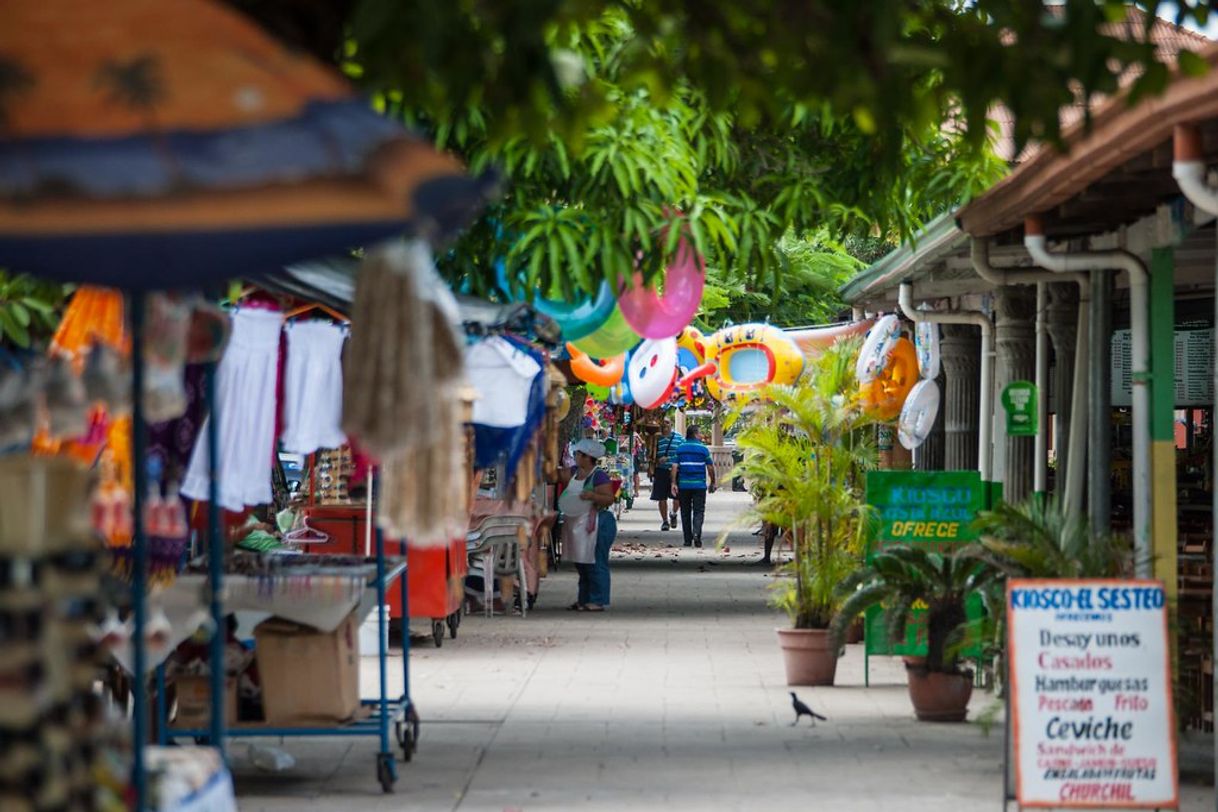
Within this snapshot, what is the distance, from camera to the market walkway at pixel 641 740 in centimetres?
986

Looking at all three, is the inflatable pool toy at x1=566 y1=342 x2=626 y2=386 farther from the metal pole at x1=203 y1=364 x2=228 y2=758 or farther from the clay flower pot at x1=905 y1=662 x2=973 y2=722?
the metal pole at x1=203 y1=364 x2=228 y2=758

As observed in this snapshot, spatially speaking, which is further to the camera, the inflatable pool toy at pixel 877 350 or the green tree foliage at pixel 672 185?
the inflatable pool toy at pixel 877 350

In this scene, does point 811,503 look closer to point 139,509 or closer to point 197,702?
point 197,702

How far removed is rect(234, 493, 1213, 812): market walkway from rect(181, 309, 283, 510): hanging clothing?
1.60 m

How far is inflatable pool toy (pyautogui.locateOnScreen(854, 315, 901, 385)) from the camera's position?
16719 millimetres

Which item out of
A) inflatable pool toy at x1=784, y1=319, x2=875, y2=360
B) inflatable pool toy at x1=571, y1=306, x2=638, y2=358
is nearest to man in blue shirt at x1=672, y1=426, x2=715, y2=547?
inflatable pool toy at x1=784, y1=319, x2=875, y2=360

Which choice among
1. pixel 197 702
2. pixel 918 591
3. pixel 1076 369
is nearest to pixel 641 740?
pixel 918 591

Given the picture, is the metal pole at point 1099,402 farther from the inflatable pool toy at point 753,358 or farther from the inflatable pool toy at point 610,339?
the inflatable pool toy at point 753,358

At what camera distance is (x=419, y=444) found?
15.7 ft

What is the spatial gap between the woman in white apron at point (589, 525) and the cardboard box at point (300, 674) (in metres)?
10.2

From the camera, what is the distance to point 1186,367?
19.7 meters

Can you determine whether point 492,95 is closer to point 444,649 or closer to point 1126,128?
point 1126,128

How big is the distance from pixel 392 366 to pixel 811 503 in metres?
9.87

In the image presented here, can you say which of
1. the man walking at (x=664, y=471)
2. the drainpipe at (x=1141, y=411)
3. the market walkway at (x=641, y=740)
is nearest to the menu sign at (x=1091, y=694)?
the drainpipe at (x=1141, y=411)
